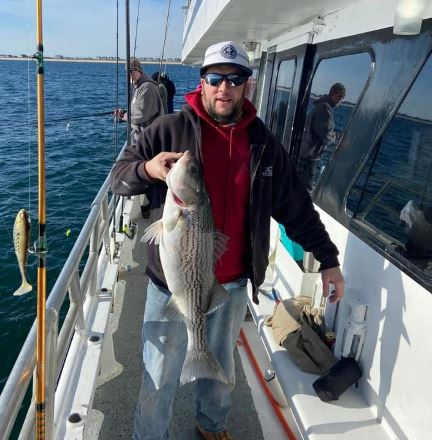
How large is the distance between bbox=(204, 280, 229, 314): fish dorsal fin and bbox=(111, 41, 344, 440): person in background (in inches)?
6.3

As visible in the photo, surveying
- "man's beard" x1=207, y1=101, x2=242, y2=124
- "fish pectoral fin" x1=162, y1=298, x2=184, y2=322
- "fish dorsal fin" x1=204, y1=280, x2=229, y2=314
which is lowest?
"fish pectoral fin" x1=162, y1=298, x2=184, y2=322

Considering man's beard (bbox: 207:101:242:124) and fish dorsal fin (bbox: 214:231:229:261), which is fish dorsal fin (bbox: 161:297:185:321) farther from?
man's beard (bbox: 207:101:242:124)

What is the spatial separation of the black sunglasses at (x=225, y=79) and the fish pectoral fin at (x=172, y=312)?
1175 mm

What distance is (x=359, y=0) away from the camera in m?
3.31

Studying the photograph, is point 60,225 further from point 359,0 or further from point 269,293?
point 359,0

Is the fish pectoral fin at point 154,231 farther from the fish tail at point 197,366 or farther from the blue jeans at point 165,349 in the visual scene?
the fish tail at point 197,366

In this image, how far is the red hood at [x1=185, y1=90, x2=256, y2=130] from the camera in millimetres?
2359

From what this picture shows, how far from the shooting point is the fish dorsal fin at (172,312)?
237cm

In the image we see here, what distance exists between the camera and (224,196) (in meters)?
2.40

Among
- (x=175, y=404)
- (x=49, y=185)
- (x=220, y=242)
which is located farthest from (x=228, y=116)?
(x=49, y=185)

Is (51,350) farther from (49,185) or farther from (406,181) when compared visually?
(49,185)

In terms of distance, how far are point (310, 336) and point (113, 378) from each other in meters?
1.59

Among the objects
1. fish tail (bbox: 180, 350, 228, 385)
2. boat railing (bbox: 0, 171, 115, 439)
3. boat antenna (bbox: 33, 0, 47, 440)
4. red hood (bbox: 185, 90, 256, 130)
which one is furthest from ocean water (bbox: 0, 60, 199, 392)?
fish tail (bbox: 180, 350, 228, 385)

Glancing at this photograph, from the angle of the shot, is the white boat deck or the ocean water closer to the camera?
the white boat deck
